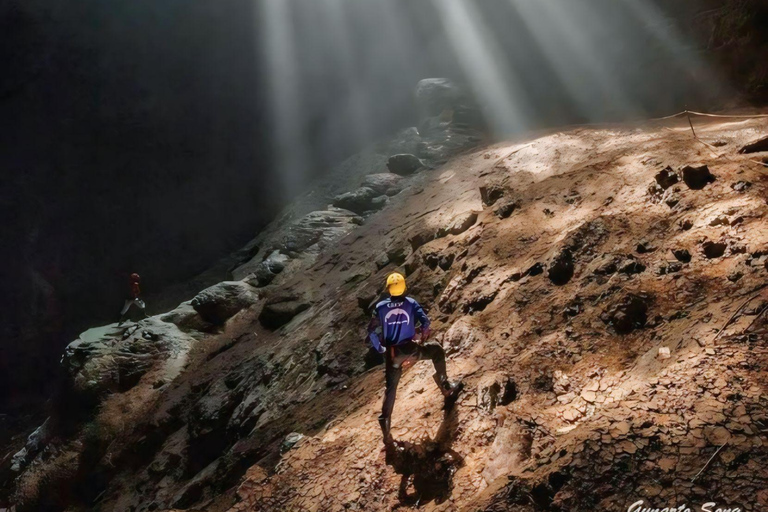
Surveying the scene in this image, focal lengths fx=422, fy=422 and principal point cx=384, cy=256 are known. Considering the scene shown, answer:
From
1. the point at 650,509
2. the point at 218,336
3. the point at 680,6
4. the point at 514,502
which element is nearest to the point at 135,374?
the point at 218,336

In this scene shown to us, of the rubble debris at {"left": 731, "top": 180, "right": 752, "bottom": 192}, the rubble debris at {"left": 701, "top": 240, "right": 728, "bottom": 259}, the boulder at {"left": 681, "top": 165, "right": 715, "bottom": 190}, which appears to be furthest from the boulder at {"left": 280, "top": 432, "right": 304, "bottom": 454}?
the rubble debris at {"left": 731, "top": 180, "right": 752, "bottom": 192}

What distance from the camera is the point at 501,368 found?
16.4 feet

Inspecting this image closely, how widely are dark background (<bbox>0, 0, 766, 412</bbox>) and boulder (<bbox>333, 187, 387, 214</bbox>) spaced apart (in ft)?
25.7

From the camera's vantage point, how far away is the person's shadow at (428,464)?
4016 millimetres

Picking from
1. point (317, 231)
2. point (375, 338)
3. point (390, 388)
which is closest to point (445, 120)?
point (317, 231)

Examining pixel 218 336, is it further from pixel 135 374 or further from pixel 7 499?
pixel 7 499

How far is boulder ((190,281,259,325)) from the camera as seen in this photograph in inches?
572

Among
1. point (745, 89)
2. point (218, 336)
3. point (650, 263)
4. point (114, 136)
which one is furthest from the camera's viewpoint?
point (114, 136)

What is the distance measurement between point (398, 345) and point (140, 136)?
27528 millimetres

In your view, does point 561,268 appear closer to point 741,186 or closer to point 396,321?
point 741,186

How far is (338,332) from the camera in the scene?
912 cm

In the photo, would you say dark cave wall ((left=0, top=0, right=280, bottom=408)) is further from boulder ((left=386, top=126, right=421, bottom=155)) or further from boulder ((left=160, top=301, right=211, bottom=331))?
boulder ((left=160, top=301, right=211, bottom=331))

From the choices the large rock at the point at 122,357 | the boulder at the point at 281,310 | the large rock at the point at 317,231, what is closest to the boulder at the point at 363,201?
the large rock at the point at 317,231

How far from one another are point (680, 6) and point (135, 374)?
75.7 feet
